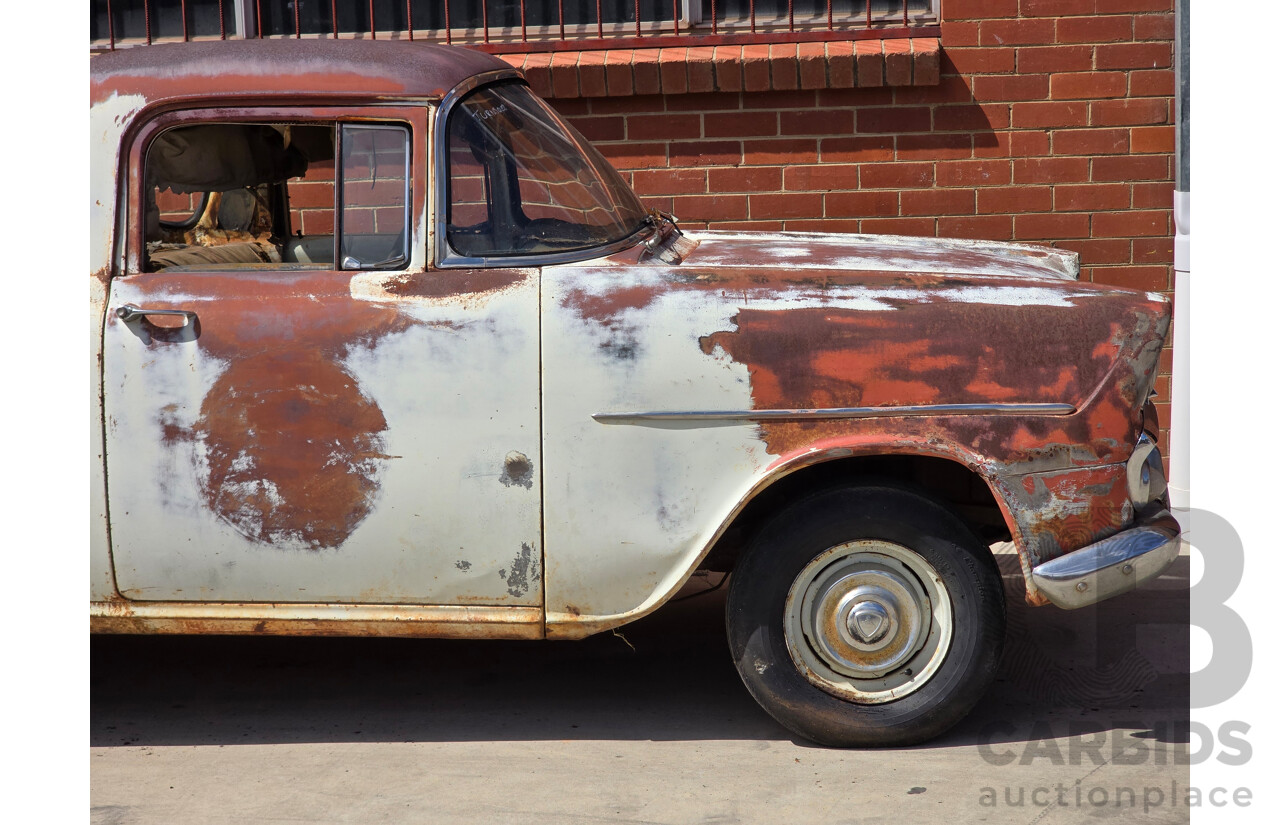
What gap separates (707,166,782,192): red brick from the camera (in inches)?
231

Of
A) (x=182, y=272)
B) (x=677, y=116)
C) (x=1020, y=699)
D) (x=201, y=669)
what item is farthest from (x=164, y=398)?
(x=677, y=116)

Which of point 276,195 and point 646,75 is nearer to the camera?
point 276,195

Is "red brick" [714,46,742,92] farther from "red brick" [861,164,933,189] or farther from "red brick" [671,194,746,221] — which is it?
"red brick" [861,164,933,189]

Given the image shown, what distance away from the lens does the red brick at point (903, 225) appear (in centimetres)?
583

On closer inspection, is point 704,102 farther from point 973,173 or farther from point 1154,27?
point 1154,27

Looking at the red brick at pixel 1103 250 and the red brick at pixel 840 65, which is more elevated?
the red brick at pixel 840 65

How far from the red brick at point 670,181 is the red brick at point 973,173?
3.61ft

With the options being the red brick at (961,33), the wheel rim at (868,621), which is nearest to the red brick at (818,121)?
the red brick at (961,33)

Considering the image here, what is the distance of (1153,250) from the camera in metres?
5.77

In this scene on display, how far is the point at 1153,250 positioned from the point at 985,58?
1.18m

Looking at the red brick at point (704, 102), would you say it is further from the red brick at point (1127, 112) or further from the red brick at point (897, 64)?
the red brick at point (1127, 112)

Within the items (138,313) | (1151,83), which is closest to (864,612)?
(138,313)

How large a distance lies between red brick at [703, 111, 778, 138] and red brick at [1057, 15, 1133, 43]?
1361 millimetres

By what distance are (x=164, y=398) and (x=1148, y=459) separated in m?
2.74
